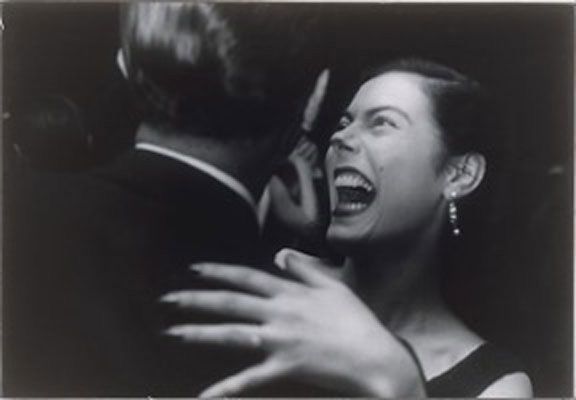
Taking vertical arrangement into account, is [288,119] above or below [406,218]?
above

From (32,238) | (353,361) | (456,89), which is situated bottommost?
(353,361)

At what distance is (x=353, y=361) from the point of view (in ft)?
13.5

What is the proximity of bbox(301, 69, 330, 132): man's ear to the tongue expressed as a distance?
237mm

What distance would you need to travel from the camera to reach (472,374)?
13.6 ft

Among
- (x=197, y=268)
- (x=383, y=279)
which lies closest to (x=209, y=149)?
(x=197, y=268)

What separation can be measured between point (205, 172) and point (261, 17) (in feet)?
1.81

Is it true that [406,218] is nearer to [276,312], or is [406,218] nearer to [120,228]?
[276,312]

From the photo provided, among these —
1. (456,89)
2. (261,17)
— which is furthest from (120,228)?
(456,89)

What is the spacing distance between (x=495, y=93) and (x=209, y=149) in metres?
0.99

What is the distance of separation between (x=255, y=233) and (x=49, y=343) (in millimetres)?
781

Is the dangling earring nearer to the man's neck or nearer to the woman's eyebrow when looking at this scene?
the woman's eyebrow

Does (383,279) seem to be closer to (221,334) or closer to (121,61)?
(221,334)

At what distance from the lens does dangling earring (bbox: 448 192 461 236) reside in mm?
4148

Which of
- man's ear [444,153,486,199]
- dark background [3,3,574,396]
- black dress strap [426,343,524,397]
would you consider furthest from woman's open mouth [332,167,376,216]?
black dress strap [426,343,524,397]
